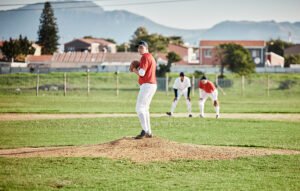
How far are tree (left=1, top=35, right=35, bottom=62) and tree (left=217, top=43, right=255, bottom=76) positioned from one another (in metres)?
56.3

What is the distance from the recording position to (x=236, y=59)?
65.6 metres

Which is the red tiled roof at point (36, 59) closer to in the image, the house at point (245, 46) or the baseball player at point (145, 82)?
the house at point (245, 46)

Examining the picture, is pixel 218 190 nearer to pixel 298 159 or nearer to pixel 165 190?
pixel 165 190

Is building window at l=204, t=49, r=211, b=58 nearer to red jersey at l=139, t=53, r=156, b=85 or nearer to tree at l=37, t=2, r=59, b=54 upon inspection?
tree at l=37, t=2, r=59, b=54

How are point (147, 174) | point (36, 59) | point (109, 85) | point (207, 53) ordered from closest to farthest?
point (147, 174)
point (109, 85)
point (207, 53)
point (36, 59)

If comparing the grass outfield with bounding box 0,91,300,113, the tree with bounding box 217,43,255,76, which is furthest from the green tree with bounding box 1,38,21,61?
the grass outfield with bounding box 0,91,300,113

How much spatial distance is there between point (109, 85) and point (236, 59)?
14.5m

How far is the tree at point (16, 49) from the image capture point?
114 meters

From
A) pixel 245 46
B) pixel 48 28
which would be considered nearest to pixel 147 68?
pixel 245 46

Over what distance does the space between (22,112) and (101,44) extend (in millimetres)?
117672

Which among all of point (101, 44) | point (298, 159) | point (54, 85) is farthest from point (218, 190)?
point (101, 44)

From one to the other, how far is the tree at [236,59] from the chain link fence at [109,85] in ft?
3.69

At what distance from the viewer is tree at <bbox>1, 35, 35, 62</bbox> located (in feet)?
373

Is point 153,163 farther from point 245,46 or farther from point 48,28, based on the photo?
point 48,28
